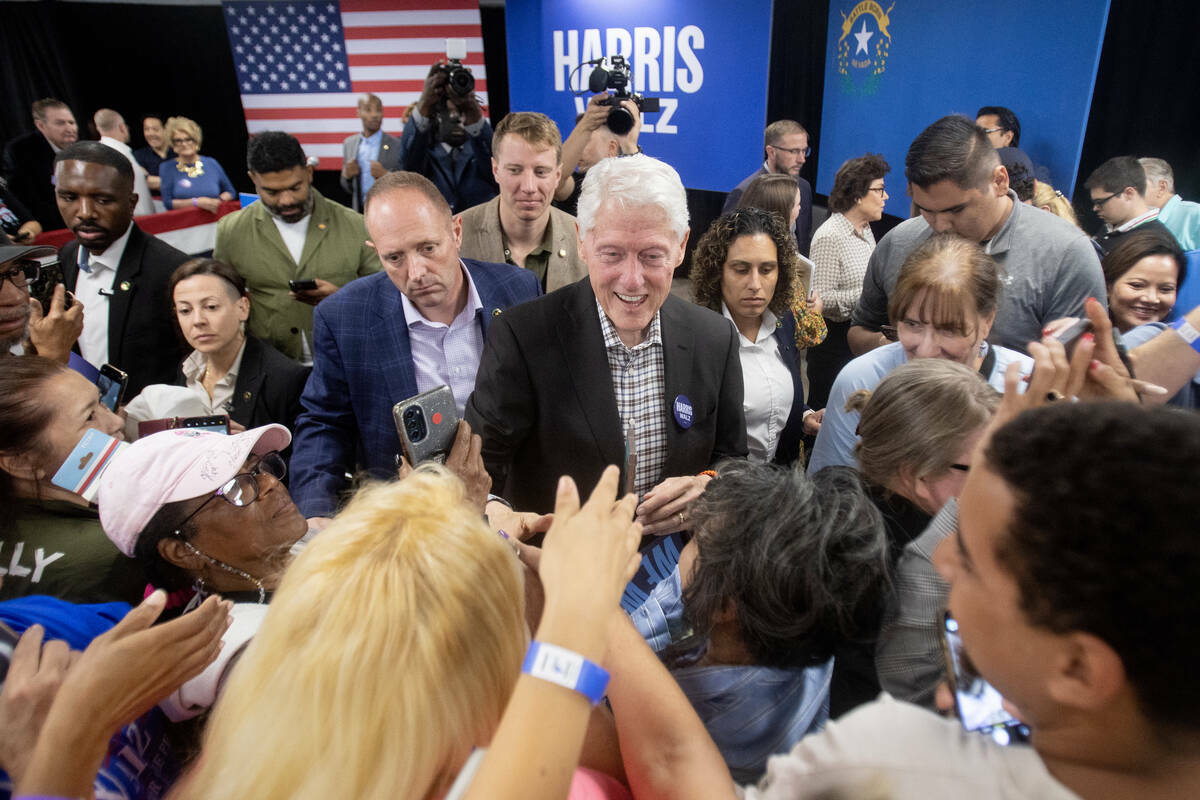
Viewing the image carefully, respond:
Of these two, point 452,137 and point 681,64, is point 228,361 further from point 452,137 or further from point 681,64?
point 681,64

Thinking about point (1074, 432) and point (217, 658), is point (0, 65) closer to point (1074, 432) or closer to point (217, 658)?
point (217, 658)

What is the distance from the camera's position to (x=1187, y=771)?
2.20 ft

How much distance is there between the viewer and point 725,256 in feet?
8.44

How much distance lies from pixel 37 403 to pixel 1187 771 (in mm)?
2120

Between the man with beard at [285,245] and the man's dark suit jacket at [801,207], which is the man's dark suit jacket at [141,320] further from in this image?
the man's dark suit jacket at [801,207]

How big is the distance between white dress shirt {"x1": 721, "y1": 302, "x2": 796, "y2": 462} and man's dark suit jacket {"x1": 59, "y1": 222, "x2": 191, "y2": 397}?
2300mm

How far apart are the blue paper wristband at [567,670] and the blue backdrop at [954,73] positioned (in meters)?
4.34

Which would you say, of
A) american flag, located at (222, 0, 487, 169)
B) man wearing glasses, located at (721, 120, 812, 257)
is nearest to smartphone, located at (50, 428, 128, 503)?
man wearing glasses, located at (721, 120, 812, 257)

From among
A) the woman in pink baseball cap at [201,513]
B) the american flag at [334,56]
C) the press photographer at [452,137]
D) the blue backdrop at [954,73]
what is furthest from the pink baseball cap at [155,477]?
the american flag at [334,56]

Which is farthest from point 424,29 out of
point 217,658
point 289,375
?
point 217,658

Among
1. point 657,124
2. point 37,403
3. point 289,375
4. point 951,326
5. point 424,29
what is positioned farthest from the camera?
point 424,29

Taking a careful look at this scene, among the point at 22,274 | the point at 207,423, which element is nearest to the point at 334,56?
the point at 22,274

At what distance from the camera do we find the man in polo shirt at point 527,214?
9.45ft

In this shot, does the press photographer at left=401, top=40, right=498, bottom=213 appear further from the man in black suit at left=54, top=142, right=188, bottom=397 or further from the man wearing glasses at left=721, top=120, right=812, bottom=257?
the man wearing glasses at left=721, top=120, right=812, bottom=257
